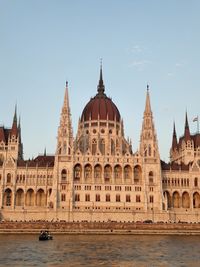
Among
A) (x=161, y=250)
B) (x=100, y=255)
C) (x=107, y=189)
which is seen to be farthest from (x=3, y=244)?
(x=107, y=189)

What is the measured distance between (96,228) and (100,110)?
54.2 meters

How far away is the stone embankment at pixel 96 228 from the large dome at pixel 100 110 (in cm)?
5031

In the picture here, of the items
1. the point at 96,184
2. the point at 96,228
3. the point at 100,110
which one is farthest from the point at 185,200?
the point at 96,228

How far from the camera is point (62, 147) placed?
391 feet

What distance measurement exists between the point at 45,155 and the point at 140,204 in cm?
3783

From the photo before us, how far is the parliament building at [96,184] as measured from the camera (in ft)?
371

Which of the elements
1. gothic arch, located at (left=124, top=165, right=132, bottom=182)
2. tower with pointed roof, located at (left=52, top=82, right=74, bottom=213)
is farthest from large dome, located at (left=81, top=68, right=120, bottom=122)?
gothic arch, located at (left=124, top=165, right=132, bottom=182)

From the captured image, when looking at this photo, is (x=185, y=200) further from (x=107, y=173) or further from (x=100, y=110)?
(x=100, y=110)

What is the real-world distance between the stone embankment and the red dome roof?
5045 centimetres

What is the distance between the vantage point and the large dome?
140 metres

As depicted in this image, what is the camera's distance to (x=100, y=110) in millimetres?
140250

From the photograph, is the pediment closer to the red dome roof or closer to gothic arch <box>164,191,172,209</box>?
Result: the red dome roof

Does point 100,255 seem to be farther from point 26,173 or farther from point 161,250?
point 26,173

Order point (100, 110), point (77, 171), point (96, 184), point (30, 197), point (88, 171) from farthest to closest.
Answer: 1. point (100, 110)
2. point (30, 197)
3. point (88, 171)
4. point (77, 171)
5. point (96, 184)
